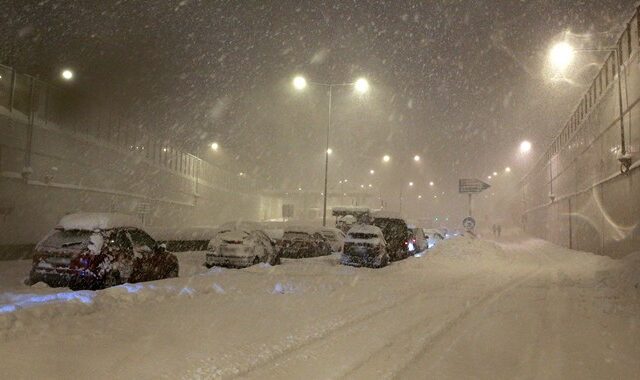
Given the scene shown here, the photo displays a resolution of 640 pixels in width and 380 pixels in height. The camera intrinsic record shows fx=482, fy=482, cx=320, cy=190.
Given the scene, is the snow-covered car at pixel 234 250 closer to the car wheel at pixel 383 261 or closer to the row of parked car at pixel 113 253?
the row of parked car at pixel 113 253

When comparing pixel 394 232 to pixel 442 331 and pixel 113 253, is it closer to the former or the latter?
pixel 113 253

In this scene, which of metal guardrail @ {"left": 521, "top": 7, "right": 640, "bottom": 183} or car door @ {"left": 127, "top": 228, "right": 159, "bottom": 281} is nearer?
car door @ {"left": 127, "top": 228, "right": 159, "bottom": 281}

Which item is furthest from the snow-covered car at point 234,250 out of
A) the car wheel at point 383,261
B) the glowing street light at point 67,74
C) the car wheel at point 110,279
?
the glowing street light at point 67,74

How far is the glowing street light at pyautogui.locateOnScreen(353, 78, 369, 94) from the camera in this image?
76.2 feet

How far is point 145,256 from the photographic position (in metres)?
10.7

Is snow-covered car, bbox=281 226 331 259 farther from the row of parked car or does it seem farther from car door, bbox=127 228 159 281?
car door, bbox=127 228 159 281

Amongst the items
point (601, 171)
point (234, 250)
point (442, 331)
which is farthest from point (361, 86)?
point (442, 331)

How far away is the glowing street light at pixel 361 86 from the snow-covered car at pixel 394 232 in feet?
20.5

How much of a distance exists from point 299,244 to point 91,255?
12247mm

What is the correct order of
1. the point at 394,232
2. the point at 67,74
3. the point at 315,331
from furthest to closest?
the point at 67,74 < the point at 394,232 < the point at 315,331

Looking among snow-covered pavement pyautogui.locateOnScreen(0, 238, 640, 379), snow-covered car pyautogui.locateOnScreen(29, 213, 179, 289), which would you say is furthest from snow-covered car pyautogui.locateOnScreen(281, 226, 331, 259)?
snow-covered car pyautogui.locateOnScreen(29, 213, 179, 289)

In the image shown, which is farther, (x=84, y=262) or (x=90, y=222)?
(x=90, y=222)

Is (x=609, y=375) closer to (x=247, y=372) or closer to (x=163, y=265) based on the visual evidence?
(x=247, y=372)

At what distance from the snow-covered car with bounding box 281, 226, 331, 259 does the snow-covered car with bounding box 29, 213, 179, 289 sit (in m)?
10.4
